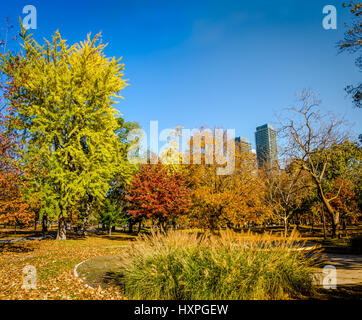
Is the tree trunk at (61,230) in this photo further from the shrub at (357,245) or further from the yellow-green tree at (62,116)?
the shrub at (357,245)

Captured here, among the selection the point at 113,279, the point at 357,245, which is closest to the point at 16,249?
the point at 113,279

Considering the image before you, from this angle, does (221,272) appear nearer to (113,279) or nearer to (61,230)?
(113,279)

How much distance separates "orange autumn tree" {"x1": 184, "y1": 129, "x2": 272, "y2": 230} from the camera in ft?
51.7

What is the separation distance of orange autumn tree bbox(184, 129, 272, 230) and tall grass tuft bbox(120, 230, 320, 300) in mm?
8706

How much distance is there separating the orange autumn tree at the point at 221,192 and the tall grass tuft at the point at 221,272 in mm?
8706

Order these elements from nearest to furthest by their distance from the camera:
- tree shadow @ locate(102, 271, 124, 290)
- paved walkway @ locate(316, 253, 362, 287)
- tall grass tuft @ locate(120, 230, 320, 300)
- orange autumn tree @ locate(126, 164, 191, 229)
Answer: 1. tall grass tuft @ locate(120, 230, 320, 300)
2. paved walkway @ locate(316, 253, 362, 287)
3. tree shadow @ locate(102, 271, 124, 290)
4. orange autumn tree @ locate(126, 164, 191, 229)

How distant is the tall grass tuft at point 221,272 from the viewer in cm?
568

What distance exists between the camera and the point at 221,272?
5.77 meters

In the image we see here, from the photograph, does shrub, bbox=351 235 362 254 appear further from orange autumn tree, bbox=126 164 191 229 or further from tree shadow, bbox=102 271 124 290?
tree shadow, bbox=102 271 124 290

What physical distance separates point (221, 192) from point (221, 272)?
1317 cm

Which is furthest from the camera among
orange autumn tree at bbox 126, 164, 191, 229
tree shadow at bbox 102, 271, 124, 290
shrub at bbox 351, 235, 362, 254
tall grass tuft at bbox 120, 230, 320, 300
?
orange autumn tree at bbox 126, 164, 191, 229

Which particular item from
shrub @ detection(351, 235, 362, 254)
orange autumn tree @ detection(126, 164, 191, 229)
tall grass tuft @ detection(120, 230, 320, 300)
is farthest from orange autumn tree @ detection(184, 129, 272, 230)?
tall grass tuft @ detection(120, 230, 320, 300)
